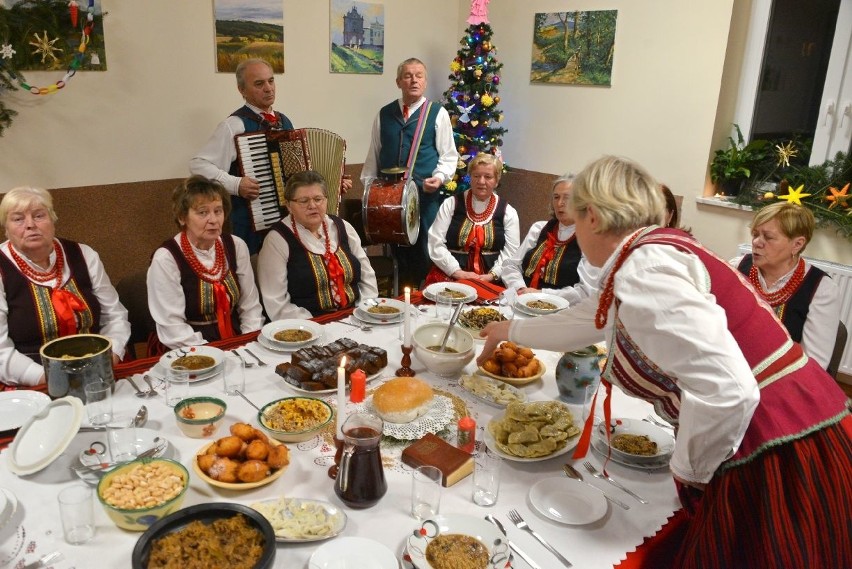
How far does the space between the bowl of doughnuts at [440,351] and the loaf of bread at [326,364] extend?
14 cm

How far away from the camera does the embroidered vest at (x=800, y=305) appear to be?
9.01ft

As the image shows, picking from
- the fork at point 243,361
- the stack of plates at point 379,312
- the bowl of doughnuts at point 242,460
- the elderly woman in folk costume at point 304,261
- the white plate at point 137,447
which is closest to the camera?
the bowl of doughnuts at point 242,460

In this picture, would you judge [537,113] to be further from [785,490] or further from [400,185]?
[785,490]

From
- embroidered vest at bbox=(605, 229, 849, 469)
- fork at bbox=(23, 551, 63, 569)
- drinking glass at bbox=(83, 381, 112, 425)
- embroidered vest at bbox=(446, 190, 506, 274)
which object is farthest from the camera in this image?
embroidered vest at bbox=(446, 190, 506, 274)

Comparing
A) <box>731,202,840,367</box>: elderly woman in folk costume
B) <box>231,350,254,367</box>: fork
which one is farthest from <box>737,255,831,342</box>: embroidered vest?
<box>231,350,254,367</box>: fork

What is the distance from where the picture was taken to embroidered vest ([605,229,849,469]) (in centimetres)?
138

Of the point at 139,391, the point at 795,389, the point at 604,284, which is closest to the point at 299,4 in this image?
the point at 139,391

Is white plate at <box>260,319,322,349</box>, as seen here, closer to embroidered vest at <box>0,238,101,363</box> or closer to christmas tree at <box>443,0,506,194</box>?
embroidered vest at <box>0,238,101,363</box>

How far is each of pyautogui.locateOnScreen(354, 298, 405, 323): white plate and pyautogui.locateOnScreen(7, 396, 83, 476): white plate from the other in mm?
1168

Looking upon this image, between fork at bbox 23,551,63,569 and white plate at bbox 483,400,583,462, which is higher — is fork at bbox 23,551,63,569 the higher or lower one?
the lower one

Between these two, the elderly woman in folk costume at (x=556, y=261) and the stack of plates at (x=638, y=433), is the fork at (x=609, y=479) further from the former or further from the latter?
the elderly woman in folk costume at (x=556, y=261)

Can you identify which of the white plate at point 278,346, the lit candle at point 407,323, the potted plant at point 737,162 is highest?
the potted plant at point 737,162

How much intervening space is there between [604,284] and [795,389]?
47cm

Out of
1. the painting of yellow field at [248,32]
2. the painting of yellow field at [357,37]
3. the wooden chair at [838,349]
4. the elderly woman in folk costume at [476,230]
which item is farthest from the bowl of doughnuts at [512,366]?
the painting of yellow field at [357,37]
